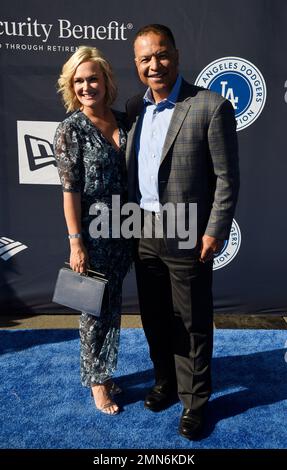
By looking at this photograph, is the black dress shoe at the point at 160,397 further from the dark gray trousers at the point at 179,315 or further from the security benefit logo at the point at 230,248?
the security benefit logo at the point at 230,248

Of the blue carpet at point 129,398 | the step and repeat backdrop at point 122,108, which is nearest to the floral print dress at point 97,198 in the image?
the blue carpet at point 129,398

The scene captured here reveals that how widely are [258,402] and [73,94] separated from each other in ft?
6.26

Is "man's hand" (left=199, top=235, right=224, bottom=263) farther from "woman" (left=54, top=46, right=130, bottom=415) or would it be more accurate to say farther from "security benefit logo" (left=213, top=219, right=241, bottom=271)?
"security benefit logo" (left=213, top=219, right=241, bottom=271)

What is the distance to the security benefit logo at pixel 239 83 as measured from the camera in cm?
297

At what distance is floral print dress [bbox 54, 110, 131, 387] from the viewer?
75.5 inches

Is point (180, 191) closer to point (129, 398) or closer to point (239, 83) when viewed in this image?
point (129, 398)

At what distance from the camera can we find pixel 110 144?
1977 millimetres

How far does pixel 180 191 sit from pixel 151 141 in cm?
26

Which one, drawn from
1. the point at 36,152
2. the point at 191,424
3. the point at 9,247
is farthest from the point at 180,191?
the point at 9,247

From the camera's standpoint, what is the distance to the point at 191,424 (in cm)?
208

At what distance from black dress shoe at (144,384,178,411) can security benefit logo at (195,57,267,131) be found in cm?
186

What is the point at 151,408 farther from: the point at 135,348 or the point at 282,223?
the point at 282,223

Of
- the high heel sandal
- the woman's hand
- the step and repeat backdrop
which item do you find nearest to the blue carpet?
the high heel sandal
